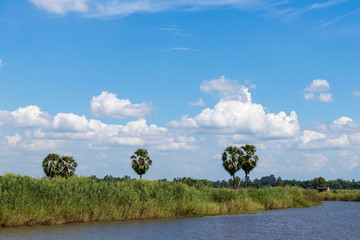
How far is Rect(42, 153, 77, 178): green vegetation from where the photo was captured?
3132 inches

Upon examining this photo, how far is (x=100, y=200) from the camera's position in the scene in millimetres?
34281

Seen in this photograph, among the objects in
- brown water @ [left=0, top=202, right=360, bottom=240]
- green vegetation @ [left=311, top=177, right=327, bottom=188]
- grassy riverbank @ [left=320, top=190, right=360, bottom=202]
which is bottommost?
brown water @ [left=0, top=202, right=360, bottom=240]

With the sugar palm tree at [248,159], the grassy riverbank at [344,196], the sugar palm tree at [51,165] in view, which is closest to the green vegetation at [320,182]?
the grassy riverbank at [344,196]

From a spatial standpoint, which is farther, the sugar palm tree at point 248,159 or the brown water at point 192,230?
the sugar palm tree at point 248,159

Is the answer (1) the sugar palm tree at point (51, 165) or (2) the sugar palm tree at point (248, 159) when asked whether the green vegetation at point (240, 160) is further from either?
(1) the sugar palm tree at point (51, 165)

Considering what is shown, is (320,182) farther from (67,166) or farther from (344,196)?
(67,166)

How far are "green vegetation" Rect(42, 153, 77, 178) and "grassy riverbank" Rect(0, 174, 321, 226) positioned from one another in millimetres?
43996

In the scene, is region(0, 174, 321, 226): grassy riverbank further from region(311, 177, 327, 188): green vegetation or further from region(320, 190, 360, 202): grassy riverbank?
region(311, 177, 327, 188): green vegetation

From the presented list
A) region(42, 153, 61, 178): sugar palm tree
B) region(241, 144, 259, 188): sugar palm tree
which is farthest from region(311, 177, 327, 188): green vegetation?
region(42, 153, 61, 178): sugar palm tree

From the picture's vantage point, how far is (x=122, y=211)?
35.1 metres

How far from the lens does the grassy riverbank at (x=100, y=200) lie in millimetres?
29750

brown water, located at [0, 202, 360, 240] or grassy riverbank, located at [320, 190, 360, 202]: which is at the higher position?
grassy riverbank, located at [320, 190, 360, 202]

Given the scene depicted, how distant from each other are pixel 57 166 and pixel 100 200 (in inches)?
1965

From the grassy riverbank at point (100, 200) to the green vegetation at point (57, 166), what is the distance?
144ft
